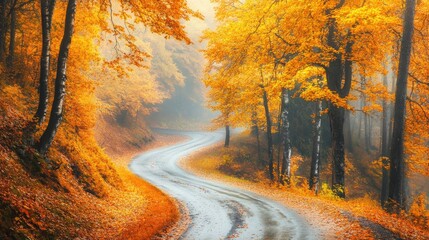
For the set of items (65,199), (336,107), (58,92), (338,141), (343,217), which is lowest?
(343,217)

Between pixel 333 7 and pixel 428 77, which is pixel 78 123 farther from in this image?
pixel 428 77

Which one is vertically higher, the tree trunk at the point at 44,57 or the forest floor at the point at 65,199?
the tree trunk at the point at 44,57

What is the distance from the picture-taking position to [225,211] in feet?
46.9

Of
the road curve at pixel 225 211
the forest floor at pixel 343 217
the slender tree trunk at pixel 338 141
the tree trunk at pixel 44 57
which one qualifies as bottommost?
the road curve at pixel 225 211

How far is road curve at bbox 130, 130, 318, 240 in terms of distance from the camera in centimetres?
1071

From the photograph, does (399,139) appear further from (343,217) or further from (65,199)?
(65,199)

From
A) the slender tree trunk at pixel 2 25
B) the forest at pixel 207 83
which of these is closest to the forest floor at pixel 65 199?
the forest at pixel 207 83

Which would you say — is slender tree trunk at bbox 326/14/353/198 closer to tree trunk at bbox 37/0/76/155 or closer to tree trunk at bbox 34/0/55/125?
tree trunk at bbox 37/0/76/155

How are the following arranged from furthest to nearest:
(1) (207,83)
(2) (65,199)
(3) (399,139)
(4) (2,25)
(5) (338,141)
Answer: (1) (207,83)
(5) (338,141)
(4) (2,25)
(3) (399,139)
(2) (65,199)

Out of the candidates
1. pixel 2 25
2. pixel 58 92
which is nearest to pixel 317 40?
pixel 58 92

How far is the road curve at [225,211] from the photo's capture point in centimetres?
1071

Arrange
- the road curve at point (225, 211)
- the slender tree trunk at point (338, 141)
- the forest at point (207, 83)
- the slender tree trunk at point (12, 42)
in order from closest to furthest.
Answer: the forest at point (207, 83)
the road curve at point (225, 211)
the slender tree trunk at point (12, 42)
the slender tree trunk at point (338, 141)

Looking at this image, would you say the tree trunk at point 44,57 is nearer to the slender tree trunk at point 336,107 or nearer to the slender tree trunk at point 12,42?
the slender tree trunk at point 12,42

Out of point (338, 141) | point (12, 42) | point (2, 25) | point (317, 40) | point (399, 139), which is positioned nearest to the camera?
point (399, 139)
